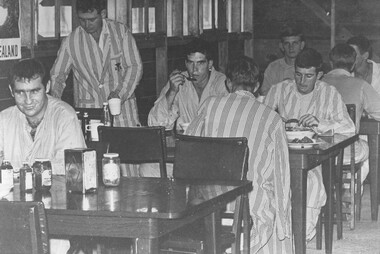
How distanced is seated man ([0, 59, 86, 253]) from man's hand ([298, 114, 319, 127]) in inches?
77.5

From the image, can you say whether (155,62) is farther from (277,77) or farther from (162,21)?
(277,77)

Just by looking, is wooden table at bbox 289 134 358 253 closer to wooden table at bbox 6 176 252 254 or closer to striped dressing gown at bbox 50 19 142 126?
wooden table at bbox 6 176 252 254

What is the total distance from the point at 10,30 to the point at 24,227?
3.58 metres

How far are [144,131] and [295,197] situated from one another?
96 centimetres

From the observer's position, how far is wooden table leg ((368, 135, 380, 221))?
21.8ft

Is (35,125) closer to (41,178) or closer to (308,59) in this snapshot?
(41,178)

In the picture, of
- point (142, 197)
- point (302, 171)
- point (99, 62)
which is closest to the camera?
point (142, 197)

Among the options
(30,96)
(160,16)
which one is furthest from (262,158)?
(160,16)

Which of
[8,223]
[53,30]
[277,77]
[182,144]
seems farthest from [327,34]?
[8,223]

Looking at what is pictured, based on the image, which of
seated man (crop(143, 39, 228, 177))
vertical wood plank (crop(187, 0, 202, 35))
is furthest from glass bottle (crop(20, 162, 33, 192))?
vertical wood plank (crop(187, 0, 202, 35))

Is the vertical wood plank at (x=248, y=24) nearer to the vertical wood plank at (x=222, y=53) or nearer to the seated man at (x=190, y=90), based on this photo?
the vertical wood plank at (x=222, y=53)

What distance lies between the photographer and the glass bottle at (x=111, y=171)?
3.71 meters


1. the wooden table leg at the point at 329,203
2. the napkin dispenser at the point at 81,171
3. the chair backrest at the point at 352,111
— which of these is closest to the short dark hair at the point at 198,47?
the chair backrest at the point at 352,111

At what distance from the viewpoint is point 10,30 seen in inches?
242
